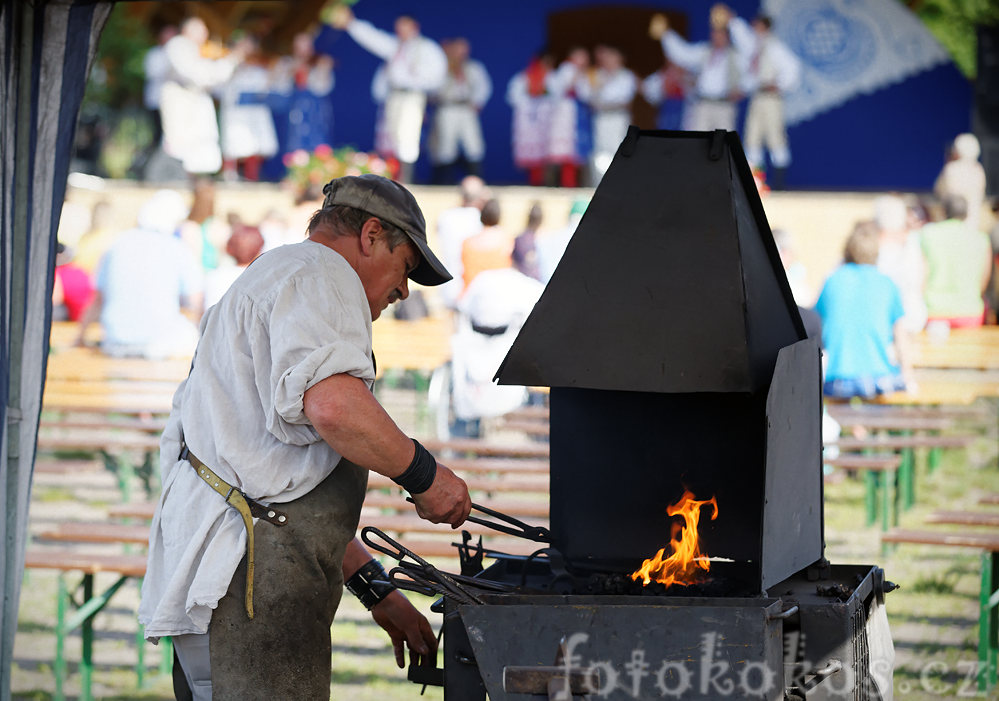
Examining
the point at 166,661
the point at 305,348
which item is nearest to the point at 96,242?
the point at 166,661

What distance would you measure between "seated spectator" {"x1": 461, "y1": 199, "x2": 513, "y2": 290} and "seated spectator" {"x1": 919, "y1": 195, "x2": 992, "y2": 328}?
11.1 ft

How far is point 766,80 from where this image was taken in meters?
15.3

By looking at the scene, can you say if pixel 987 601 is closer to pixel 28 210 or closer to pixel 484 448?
pixel 484 448

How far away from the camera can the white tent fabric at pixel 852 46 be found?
17.3 meters

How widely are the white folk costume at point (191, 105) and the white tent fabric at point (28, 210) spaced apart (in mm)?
11790

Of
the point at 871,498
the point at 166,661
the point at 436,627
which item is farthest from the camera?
the point at 871,498

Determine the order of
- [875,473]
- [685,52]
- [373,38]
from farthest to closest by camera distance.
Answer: [373,38] → [685,52] → [875,473]

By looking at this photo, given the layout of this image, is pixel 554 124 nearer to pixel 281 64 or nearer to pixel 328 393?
pixel 281 64

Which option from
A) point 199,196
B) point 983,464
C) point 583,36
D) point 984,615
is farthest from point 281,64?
point 984,615

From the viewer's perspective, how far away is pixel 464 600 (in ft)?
9.29

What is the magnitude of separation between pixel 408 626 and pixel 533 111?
534 inches

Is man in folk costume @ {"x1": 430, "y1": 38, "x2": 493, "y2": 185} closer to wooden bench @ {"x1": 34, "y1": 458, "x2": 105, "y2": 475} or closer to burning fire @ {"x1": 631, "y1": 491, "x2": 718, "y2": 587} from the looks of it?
wooden bench @ {"x1": 34, "y1": 458, "x2": 105, "y2": 475}

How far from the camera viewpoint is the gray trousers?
9.62 ft

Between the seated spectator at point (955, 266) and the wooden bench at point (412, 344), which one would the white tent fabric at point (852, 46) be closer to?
the seated spectator at point (955, 266)
